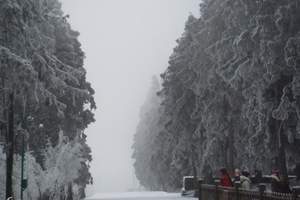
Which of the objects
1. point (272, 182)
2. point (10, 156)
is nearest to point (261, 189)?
point (272, 182)

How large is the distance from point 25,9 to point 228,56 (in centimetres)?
1640

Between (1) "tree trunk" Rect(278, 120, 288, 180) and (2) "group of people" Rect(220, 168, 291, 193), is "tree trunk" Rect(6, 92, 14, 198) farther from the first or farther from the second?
(1) "tree trunk" Rect(278, 120, 288, 180)

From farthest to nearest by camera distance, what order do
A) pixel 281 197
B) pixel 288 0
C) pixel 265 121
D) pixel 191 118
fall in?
pixel 191 118, pixel 265 121, pixel 288 0, pixel 281 197

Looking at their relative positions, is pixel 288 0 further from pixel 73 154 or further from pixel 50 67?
pixel 73 154

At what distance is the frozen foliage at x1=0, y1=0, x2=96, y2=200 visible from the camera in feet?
66.6

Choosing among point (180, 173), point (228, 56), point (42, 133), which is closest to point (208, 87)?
point (228, 56)

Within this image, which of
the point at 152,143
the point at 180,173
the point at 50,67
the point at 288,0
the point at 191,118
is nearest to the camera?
the point at 50,67

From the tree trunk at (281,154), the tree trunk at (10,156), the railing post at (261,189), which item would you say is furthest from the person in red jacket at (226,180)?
the tree trunk at (10,156)

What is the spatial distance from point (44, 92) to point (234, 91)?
16.0 m

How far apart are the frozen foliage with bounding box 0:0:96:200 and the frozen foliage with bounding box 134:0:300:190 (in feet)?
27.5

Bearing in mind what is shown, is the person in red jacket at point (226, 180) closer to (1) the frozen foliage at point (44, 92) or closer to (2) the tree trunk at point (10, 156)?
(1) the frozen foliage at point (44, 92)

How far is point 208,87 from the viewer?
37.5 metres

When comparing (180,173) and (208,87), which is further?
(180,173)

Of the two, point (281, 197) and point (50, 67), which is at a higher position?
point (50, 67)
